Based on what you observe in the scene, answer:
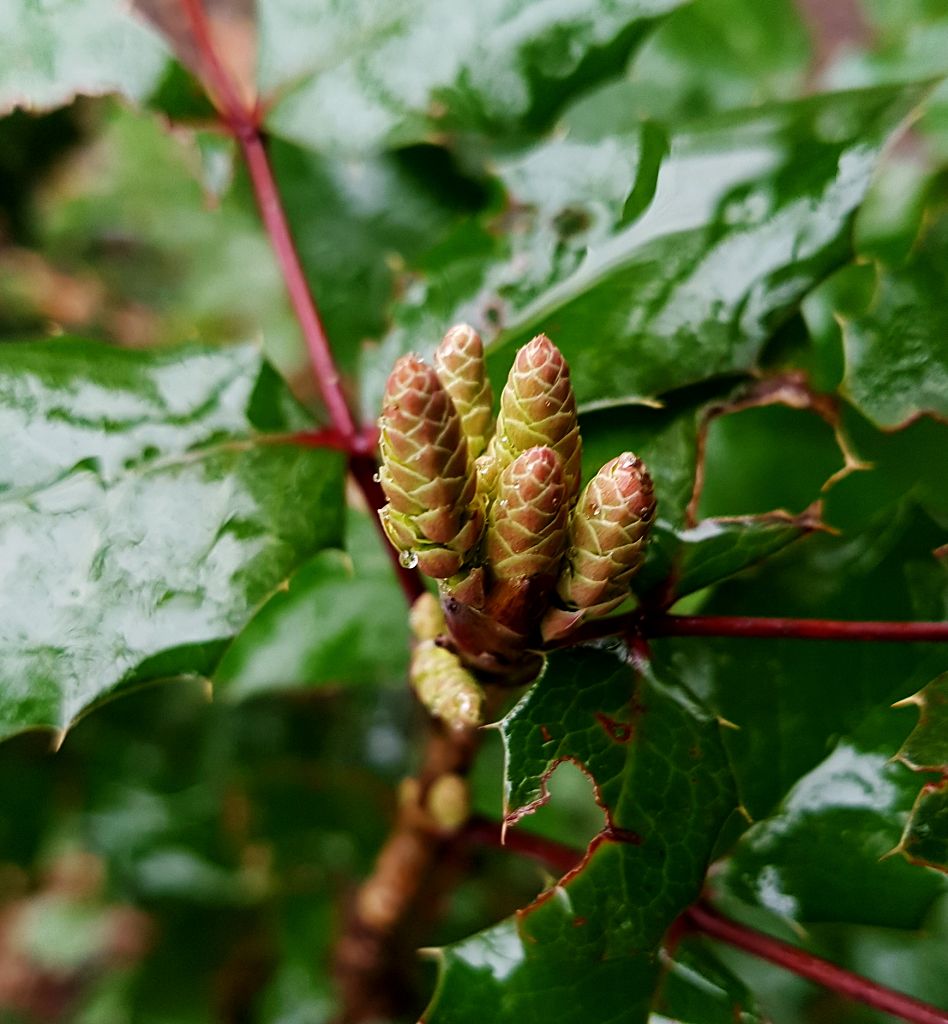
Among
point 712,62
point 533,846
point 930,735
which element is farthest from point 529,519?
point 712,62

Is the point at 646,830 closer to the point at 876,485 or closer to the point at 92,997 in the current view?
the point at 876,485

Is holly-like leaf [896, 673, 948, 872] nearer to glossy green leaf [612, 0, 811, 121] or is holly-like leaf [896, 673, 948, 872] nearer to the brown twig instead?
the brown twig

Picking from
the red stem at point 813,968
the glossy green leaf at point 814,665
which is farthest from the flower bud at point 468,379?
the red stem at point 813,968

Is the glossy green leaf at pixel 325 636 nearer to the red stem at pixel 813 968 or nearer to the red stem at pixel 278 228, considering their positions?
the red stem at pixel 278 228

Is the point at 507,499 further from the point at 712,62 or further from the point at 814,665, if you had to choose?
the point at 712,62

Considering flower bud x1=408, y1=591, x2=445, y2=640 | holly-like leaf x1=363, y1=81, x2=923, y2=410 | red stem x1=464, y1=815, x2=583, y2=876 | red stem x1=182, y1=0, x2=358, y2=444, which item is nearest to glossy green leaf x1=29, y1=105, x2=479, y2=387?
red stem x1=182, y1=0, x2=358, y2=444

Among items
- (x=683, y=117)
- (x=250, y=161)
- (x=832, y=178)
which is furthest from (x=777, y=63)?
(x=250, y=161)
